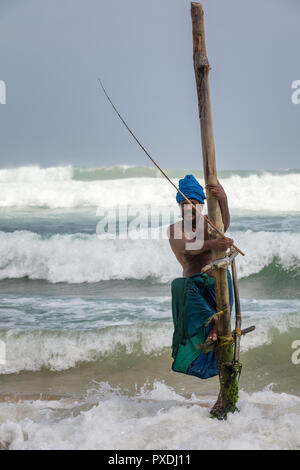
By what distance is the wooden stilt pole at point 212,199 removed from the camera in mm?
2889

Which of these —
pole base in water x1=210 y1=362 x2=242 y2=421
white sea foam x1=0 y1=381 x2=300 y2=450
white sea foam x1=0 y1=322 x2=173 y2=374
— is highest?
pole base in water x1=210 y1=362 x2=242 y2=421

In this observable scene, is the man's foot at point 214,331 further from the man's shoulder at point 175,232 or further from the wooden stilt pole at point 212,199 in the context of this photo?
the man's shoulder at point 175,232

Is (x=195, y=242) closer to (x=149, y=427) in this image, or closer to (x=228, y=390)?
(x=228, y=390)

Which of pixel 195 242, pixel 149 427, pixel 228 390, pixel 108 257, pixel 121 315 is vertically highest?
pixel 195 242

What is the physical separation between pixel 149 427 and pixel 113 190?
1070cm

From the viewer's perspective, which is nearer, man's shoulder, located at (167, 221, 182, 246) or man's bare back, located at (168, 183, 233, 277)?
man's bare back, located at (168, 183, 233, 277)

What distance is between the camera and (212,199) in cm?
293

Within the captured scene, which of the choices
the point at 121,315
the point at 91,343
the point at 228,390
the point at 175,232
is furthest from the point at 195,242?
the point at 121,315

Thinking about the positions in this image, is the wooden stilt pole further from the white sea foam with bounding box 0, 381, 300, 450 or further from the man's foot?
the white sea foam with bounding box 0, 381, 300, 450

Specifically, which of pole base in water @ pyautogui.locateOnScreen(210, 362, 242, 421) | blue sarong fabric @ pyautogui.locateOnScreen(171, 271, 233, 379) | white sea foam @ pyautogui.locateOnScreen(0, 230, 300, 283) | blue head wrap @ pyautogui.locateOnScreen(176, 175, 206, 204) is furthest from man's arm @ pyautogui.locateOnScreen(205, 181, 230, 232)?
white sea foam @ pyautogui.locateOnScreen(0, 230, 300, 283)

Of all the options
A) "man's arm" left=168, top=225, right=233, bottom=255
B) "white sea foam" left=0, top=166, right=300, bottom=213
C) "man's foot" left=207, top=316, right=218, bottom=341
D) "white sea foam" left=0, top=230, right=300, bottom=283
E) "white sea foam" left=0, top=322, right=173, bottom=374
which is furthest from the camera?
"white sea foam" left=0, top=166, right=300, bottom=213

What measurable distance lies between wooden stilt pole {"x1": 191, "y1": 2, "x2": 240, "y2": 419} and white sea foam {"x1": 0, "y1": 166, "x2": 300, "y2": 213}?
9.70 m

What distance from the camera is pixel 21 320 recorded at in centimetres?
698

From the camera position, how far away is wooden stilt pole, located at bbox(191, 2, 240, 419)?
2889mm
